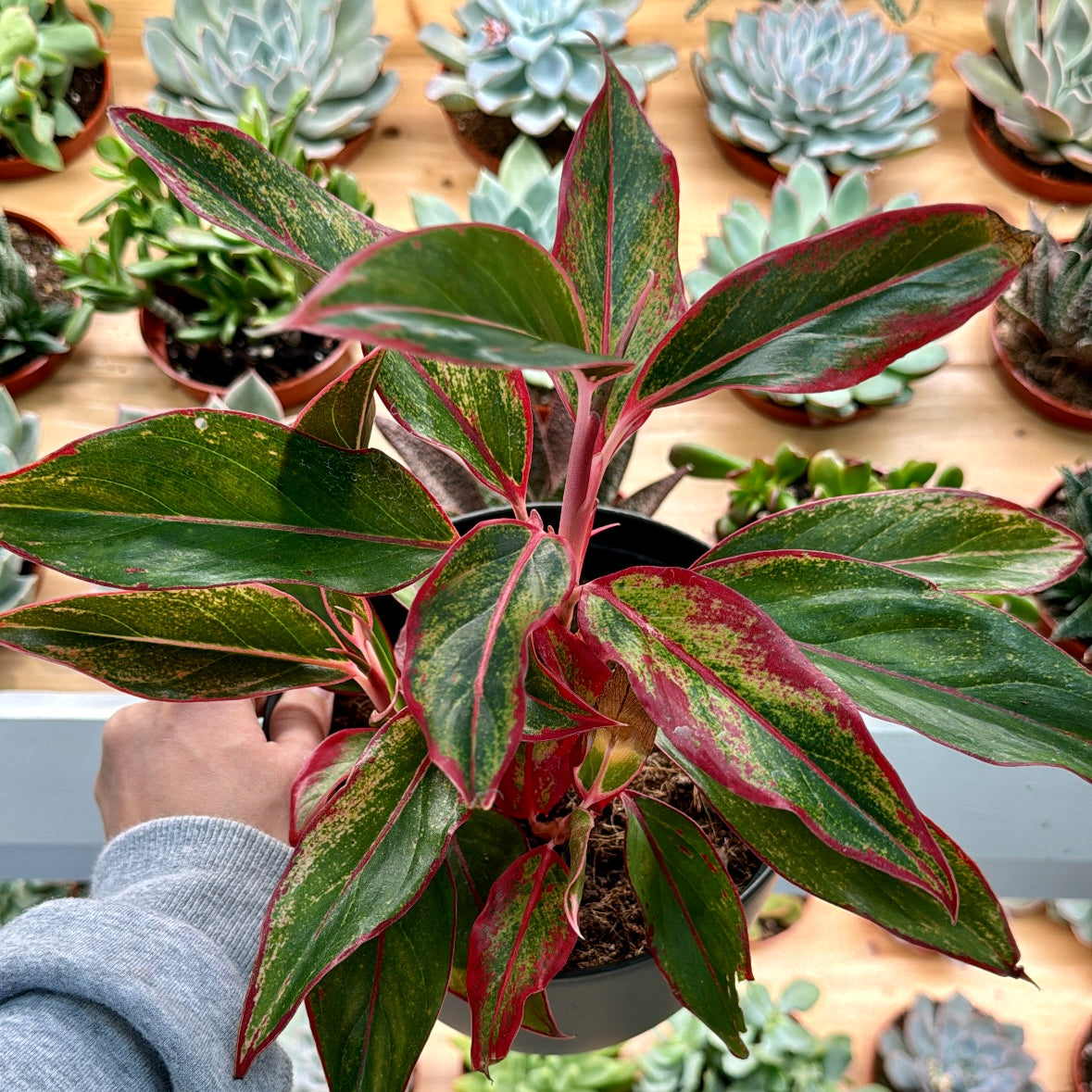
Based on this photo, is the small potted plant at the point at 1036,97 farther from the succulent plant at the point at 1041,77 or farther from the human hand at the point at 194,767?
the human hand at the point at 194,767

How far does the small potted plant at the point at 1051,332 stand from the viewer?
1.00 metres

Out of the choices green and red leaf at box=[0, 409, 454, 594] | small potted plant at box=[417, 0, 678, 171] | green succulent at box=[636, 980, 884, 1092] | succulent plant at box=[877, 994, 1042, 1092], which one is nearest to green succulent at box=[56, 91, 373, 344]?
small potted plant at box=[417, 0, 678, 171]

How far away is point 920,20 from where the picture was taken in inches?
50.8

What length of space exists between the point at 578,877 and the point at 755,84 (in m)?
1.01

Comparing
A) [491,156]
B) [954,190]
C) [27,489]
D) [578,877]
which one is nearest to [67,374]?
[491,156]

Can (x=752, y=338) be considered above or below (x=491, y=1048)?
above

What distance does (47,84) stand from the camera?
1211 mm

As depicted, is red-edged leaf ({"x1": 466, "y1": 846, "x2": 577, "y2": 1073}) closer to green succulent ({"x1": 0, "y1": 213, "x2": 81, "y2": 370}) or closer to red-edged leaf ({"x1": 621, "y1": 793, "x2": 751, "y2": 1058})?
red-edged leaf ({"x1": 621, "y1": 793, "x2": 751, "y2": 1058})

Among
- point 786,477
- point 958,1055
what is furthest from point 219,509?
point 958,1055

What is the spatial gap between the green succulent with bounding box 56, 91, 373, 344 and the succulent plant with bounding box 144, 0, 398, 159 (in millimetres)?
113

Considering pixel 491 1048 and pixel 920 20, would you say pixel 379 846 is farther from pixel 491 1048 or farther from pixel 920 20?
pixel 920 20

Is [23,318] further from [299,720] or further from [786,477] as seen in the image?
[786,477]

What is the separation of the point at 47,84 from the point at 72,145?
9cm

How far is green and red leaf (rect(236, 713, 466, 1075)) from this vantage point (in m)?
0.44
